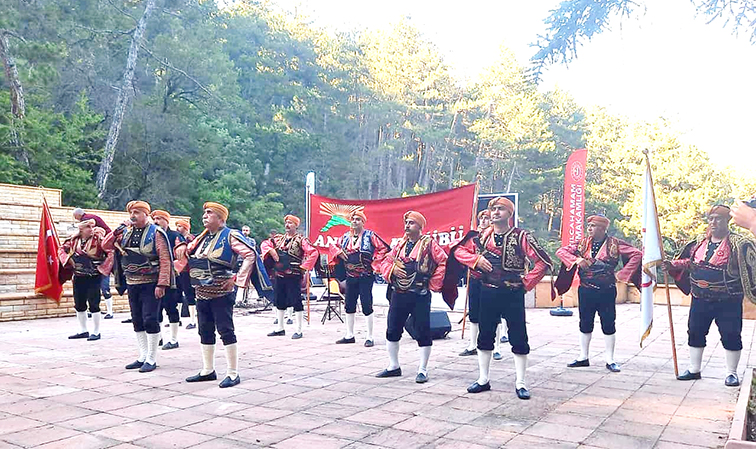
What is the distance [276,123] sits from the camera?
34812mm

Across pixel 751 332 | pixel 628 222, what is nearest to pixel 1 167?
pixel 751 332

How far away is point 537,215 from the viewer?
37969 millimetres

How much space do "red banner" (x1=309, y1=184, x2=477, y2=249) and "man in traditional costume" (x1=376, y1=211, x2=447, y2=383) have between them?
2914mm

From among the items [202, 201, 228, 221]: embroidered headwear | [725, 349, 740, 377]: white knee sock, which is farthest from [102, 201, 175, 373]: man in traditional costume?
[725, 349, 740, 377]: white knee sock

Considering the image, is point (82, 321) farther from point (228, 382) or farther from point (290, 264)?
point (228, 382)

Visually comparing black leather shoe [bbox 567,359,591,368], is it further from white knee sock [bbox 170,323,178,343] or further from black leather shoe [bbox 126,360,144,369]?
white knee sock [bbox 170,323,178,343]

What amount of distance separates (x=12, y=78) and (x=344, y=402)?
15.1 meters

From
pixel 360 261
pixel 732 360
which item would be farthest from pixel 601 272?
pixel 360 261

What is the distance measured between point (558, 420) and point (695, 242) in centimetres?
301

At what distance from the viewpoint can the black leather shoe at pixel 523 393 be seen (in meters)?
5.40

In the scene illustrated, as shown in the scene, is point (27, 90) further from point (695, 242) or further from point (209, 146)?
point (695, 242)

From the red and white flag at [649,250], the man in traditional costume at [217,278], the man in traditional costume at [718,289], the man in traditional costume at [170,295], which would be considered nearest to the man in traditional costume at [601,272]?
the red and white flag at [649,250]

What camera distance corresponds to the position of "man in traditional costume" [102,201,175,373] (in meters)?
6.55

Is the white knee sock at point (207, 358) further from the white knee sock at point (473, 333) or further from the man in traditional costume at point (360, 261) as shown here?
the white knee sock at point (473, 333)
